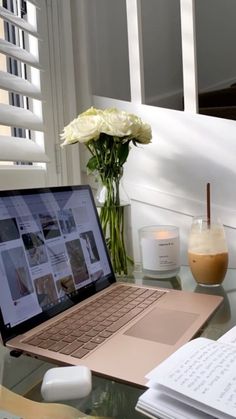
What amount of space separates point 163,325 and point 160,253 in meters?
0.29

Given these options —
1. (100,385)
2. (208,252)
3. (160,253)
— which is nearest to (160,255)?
(160,253)

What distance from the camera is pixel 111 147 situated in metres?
0.96

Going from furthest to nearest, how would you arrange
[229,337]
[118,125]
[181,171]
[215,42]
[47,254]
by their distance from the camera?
[215,42]
[181,171]
[118,125]
[47,254]
[229,337]

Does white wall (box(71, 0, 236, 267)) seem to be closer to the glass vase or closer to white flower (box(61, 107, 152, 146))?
the glass vase

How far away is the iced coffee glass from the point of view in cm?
91

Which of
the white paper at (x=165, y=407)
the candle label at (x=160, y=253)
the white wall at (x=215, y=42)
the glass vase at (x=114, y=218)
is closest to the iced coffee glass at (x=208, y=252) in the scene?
the candle label at (x=160, y=253)

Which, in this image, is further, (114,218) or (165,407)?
(114,218)

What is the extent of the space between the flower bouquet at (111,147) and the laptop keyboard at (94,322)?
15 centimetres

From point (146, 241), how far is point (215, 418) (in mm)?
568

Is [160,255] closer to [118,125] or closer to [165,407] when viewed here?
[118,125]

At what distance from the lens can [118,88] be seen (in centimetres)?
130

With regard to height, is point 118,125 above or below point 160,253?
above

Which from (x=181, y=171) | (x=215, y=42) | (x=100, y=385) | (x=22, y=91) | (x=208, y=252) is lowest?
(x=100, y=385)

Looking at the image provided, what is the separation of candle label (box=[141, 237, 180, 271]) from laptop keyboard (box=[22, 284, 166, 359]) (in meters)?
0.11
